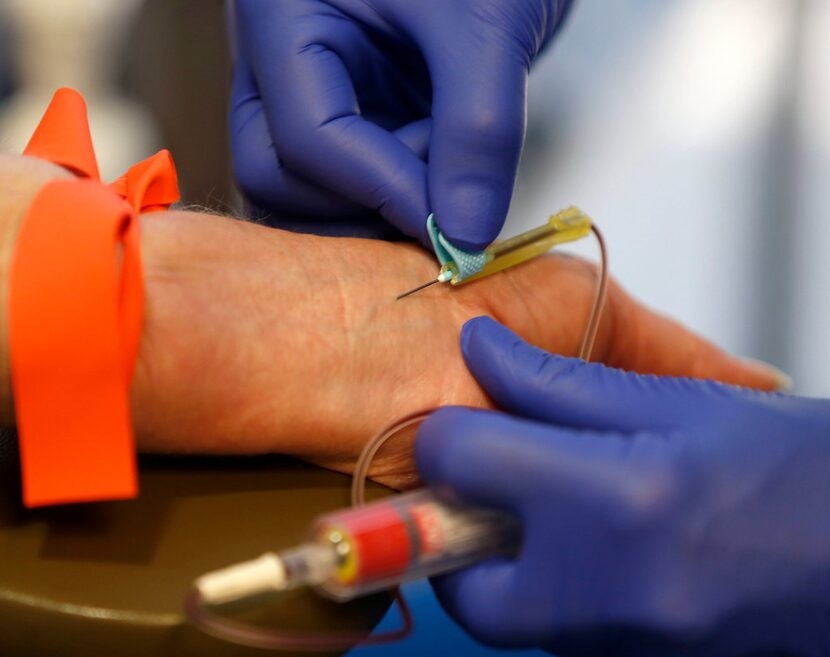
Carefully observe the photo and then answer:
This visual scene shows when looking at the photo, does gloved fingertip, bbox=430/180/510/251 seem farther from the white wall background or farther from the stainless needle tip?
the white wall background

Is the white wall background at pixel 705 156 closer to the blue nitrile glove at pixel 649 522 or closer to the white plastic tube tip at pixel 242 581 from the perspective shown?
the blue nitrile glove at pixel 649 522

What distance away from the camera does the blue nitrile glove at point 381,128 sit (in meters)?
0.91

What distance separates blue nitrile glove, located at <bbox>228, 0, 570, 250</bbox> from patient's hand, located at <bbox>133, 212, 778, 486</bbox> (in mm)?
82

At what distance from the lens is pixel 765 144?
2129 mm

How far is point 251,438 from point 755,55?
6.30 feet

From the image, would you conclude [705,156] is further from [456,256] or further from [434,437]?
[434,437]

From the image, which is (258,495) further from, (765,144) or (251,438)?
(765,144)

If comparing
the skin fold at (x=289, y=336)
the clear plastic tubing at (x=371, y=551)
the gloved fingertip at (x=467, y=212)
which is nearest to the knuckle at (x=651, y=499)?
the clear plastic tubing at (x=371, y=551)

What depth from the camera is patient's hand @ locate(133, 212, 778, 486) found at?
743mm

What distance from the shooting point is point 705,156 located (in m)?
2.10

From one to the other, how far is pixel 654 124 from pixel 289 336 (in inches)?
61.4

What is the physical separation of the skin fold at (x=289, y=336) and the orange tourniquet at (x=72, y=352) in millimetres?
62

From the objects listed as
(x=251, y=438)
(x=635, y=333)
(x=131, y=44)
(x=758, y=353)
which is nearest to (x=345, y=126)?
(x=251, y=438)

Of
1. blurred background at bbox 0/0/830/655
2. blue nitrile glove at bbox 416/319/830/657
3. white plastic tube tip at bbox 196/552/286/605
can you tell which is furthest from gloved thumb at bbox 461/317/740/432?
blurred background at bbox 0/0/830/655
